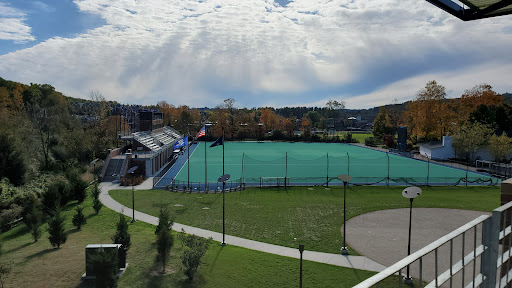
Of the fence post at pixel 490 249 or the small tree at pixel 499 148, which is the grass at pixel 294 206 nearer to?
the fence post at pixel 490 249

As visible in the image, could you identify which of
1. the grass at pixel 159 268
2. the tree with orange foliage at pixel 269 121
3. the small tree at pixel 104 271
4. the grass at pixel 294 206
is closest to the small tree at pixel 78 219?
the grass at pixel 159 268

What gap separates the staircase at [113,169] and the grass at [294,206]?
225 inches

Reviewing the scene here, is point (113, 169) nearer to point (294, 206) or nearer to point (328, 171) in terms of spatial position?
point (294, 206)

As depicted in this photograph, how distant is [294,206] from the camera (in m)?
24.1

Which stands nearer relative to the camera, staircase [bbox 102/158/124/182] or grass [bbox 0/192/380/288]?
grass [bbox 0/192/380/288]

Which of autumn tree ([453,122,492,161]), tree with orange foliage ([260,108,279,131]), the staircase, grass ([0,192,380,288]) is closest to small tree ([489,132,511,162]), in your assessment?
autumn tree ([453,122,492,161])

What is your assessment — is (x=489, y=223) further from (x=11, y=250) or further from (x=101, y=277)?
(x=11, y=250)

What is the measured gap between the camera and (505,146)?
139 feet

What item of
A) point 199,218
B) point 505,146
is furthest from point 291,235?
point 505,146

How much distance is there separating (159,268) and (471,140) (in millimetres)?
44172

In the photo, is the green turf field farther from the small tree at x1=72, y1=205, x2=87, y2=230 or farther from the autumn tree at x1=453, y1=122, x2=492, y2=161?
the small tree at x1=72, y1=205, x2=87, y2=230

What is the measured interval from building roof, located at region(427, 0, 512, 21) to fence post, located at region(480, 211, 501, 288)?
192 inches

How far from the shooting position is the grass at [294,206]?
724 inches

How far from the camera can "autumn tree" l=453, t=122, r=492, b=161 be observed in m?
45.1
